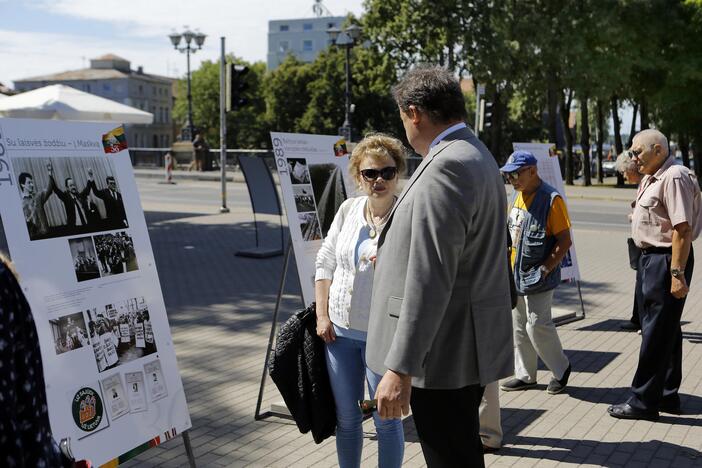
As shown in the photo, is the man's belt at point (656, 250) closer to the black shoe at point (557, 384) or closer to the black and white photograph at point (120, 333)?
the black shoe at point (557, 384)

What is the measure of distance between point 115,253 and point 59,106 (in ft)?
34.6

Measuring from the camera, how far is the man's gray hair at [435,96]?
9.36 ft

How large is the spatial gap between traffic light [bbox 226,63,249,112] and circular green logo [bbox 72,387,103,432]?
49.6 ft

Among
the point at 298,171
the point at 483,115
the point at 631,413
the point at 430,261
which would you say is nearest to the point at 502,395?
the point at 631,413

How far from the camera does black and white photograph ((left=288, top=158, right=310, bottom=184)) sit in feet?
17.5

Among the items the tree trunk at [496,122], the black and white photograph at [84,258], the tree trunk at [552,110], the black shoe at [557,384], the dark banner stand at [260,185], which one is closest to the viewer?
the black and white photograph at [84,258]

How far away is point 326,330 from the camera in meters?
3.79

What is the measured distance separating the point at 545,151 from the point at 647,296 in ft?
11.9

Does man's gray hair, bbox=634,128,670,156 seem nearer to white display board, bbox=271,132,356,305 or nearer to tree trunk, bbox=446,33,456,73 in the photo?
white display board, bbox=271,132,356,305

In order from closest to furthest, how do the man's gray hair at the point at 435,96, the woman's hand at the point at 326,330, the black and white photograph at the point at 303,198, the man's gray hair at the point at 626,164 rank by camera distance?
the man's gray hair at the point at 435,96 < the woman's hand at the point at 326,330 < the black and white photograph at the point at 303,198 < the man's gray hair at the point at 626,164

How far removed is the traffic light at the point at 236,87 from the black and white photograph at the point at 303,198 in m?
13.1

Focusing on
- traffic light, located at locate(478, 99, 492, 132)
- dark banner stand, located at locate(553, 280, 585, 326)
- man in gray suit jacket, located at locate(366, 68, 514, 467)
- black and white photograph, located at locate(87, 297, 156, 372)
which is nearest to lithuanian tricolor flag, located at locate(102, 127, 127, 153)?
black and white photograph, located at locate(87, 297, 156, 372)

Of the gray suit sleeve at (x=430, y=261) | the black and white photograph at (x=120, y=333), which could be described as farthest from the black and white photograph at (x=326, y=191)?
the gray suit sleeve at (x=430, y=261)

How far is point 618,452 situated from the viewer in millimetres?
4793
